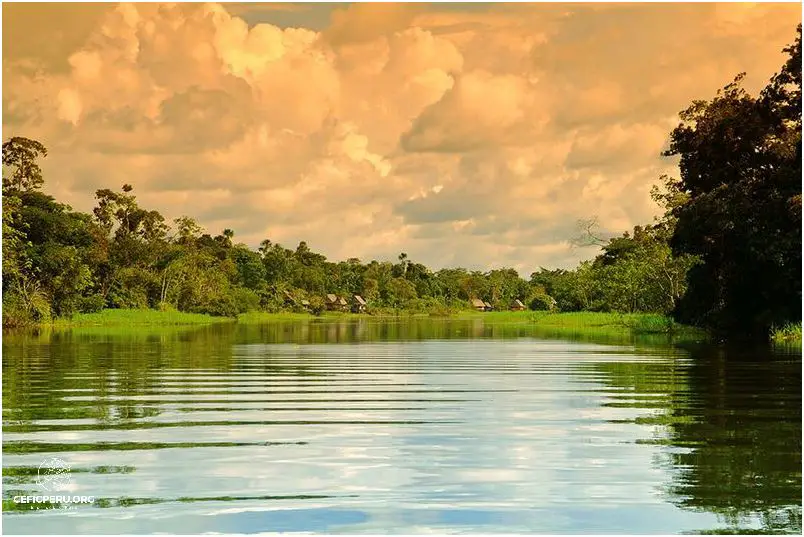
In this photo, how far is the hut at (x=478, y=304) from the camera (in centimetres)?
15981


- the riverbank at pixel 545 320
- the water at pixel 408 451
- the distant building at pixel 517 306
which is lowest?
the water at pixel 408 451

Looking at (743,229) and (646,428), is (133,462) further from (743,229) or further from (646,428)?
(743,229)

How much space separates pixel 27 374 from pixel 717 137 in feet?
77.4

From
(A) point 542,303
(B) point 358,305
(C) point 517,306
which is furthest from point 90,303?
(C) point 517,306

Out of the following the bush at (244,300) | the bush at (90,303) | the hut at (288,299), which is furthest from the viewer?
the hut at (288,299)

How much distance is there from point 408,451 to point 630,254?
6349cm

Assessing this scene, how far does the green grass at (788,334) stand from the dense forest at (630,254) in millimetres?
245

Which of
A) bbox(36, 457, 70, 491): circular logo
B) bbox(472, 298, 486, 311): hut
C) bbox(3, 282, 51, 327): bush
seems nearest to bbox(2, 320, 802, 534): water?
bbox(36, 457, 70, 491): circular logo

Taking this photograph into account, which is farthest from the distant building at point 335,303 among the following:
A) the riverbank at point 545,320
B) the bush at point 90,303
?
the bush at point 90,303

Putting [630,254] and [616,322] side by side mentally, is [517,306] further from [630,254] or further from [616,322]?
[616,322]

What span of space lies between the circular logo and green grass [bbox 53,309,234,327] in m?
54.3

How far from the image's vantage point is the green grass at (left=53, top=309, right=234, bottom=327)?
6844 centimetres

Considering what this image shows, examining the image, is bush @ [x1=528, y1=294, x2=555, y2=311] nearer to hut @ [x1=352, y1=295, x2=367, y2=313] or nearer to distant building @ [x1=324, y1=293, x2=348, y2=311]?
hut @ [x1=352, y1=295, x2=367, y2=313]

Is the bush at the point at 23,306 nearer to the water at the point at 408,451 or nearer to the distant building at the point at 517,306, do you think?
the water at the point at 408,451
